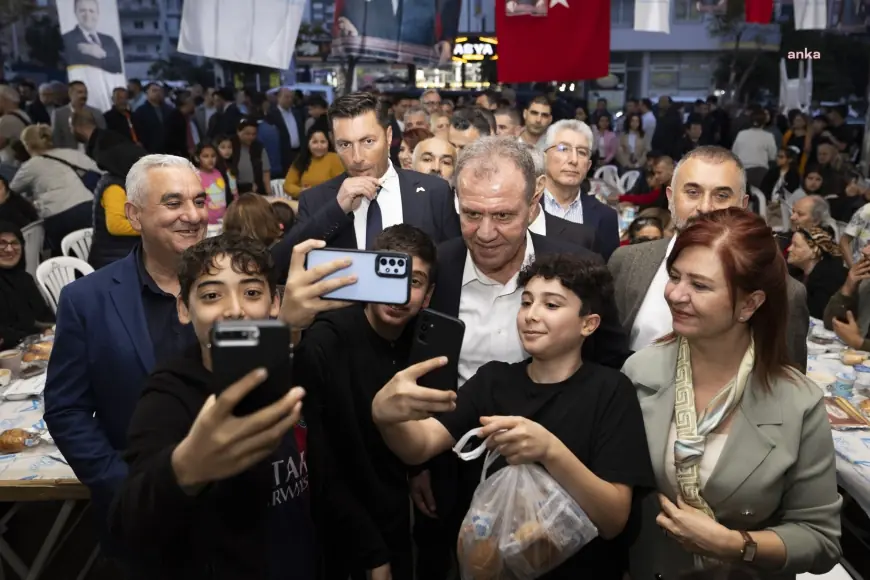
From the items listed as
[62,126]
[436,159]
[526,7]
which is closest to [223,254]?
[436,159]

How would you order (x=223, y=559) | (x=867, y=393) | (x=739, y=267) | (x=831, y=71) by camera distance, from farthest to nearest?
(x=831, y=71), (x=867, y=393), (x=739, y=267), (x=223, y=559)

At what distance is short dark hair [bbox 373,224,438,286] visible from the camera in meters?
2.06

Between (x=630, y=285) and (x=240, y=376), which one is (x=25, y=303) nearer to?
(x=630, y=285)

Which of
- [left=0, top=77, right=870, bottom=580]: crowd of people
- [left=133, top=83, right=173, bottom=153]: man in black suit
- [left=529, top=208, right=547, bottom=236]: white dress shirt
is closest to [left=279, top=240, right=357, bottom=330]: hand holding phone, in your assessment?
[left=0, top=77, right=870, bottom=580]: crowd of people

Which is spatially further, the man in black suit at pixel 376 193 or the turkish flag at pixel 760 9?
the turkish flag at pixel 760 9

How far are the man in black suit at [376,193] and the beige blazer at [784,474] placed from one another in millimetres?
1562

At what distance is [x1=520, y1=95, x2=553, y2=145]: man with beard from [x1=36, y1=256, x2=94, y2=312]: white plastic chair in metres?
3.19

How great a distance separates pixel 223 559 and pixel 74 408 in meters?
0.78

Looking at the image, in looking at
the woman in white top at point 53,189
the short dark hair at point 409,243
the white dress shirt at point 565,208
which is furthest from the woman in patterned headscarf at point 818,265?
the woman in white top at point 53,189

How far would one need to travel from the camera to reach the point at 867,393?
3193mm

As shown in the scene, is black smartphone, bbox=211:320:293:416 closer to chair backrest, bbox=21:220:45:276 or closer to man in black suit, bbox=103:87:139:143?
chair backrest, bbox=21:220:45:276

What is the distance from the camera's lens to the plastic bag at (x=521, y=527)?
1.64 metres

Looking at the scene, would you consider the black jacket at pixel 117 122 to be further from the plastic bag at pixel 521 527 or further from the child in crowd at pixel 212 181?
the plastic bag at pixel 521 527

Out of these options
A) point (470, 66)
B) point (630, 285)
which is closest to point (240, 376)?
point (630, 285)
